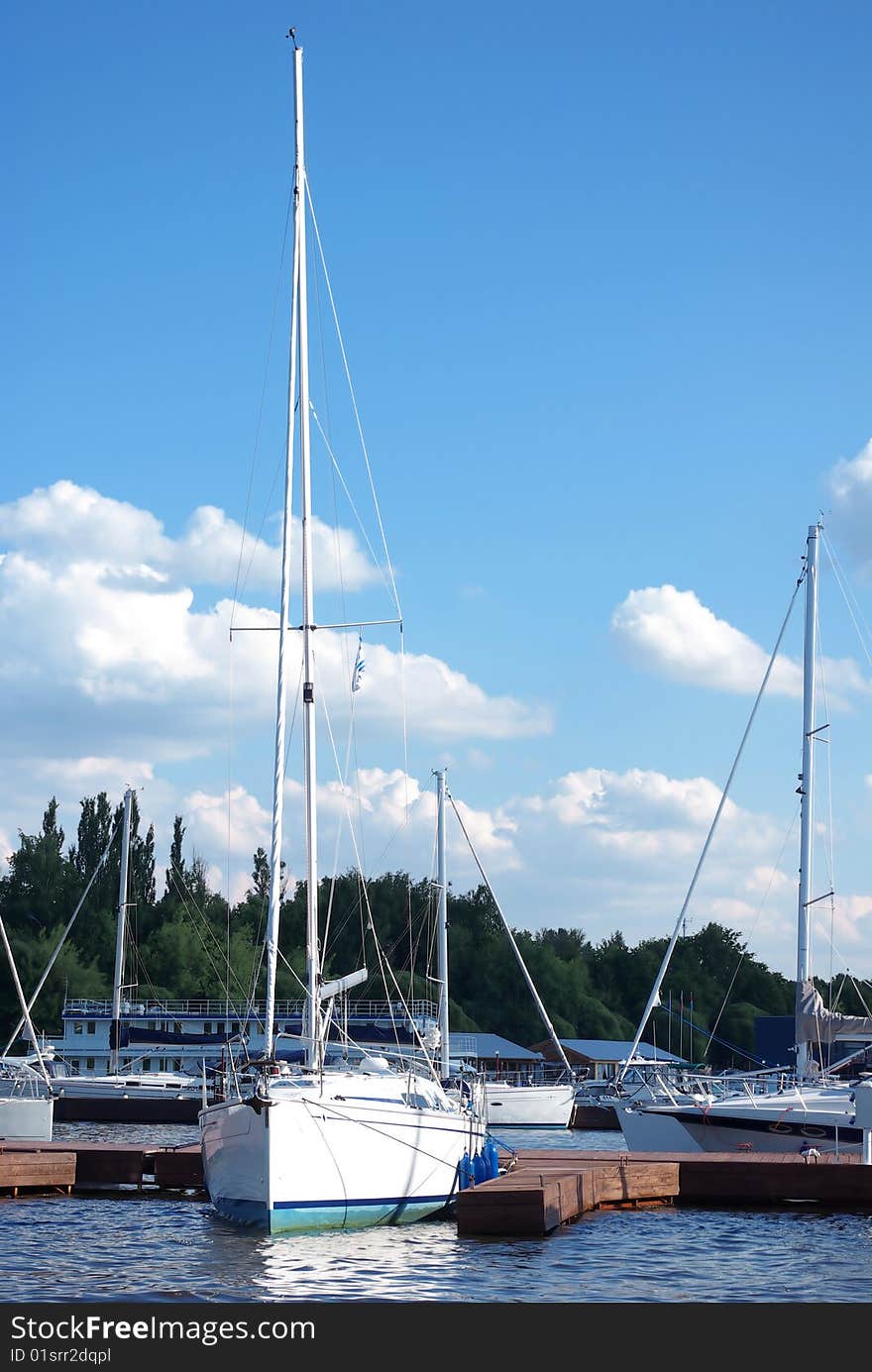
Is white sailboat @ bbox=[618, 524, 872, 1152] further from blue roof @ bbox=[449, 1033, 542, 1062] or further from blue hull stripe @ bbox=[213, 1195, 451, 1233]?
blue roof @ bbox=[449, 1033, 542, 1062]

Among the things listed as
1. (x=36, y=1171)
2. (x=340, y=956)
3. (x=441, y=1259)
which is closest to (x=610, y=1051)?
(x=340, y=956)

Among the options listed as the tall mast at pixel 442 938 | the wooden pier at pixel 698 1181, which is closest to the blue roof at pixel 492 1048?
the tall mast at pixel 442 938

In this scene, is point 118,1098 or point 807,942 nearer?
point 807,942

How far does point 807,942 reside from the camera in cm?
4622

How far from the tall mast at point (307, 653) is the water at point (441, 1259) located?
460 centimetres

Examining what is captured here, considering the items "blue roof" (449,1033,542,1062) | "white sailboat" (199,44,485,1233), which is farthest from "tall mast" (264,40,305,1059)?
"blue roof" (449,1033,542,1062)

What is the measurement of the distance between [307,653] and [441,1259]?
13.4m

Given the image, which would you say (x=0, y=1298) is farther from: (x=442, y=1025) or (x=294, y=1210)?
(x=442, y=1025)

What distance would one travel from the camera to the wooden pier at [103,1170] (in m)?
37.2

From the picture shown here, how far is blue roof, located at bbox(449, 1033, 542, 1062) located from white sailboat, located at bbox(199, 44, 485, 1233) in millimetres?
69410

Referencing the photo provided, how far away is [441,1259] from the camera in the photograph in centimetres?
2688
